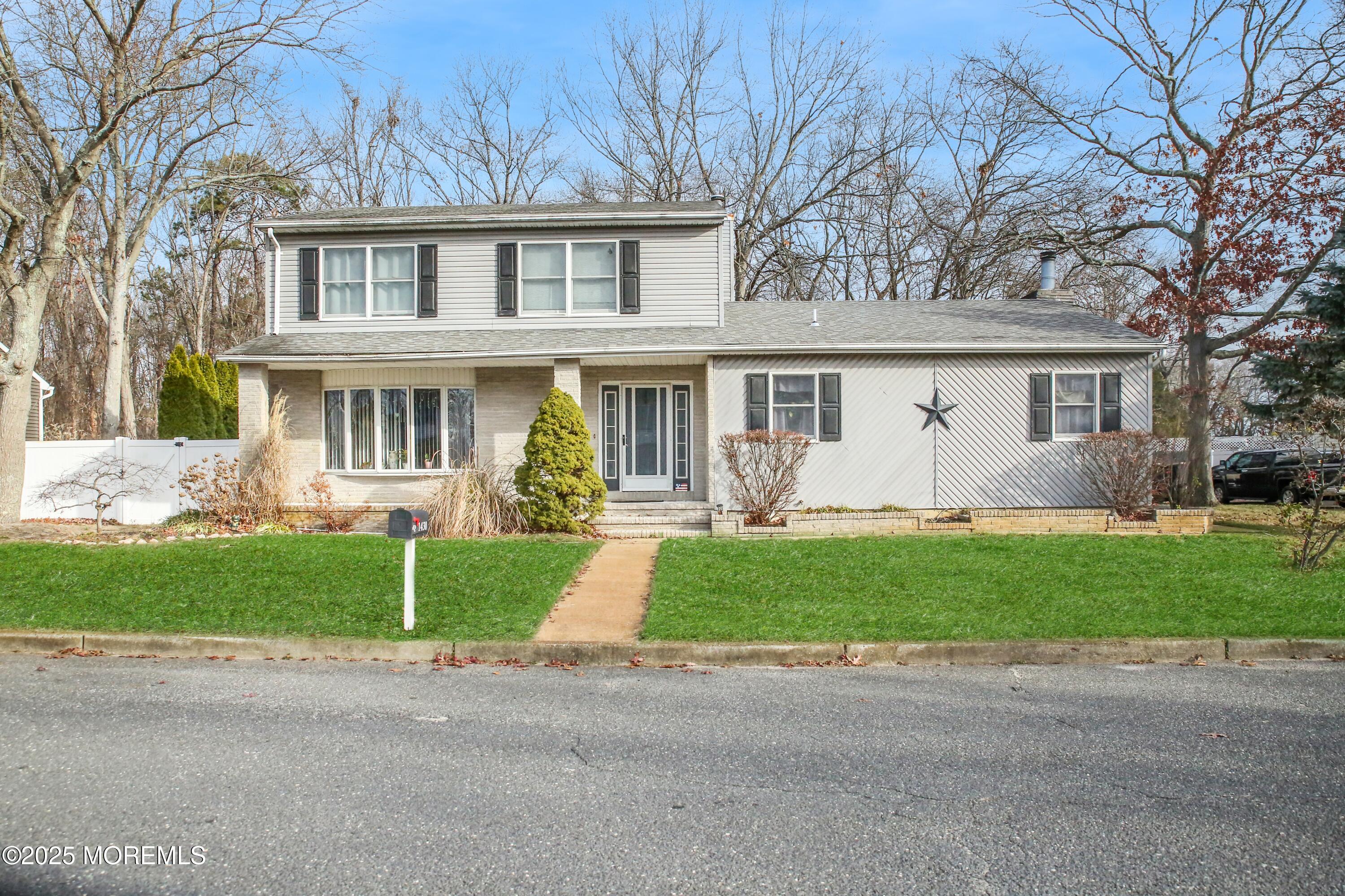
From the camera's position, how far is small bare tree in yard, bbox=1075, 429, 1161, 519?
15.0m

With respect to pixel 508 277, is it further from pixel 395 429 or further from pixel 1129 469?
pixel 1129 469

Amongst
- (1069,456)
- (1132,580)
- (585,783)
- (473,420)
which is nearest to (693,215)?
(473,420)

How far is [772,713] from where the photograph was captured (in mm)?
6156

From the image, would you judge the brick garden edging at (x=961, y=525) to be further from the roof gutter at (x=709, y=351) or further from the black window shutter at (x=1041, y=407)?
the roof gutter at (x=709, y=351)

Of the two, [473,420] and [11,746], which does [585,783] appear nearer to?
[11,746]

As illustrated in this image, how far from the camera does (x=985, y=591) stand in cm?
982

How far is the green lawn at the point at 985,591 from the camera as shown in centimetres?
821

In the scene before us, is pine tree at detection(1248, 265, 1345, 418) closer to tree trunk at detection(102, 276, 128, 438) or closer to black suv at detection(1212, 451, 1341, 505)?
black suv at detection(1212, 451, 1341, 505)

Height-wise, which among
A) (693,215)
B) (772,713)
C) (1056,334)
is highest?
(693,215)

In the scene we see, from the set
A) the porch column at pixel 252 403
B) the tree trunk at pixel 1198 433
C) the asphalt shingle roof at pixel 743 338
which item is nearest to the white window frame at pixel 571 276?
the asphalt shingle roof at pixel 743 338

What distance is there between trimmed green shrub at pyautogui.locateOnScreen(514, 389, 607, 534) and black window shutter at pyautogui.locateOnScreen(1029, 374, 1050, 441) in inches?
302

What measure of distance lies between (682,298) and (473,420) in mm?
4443

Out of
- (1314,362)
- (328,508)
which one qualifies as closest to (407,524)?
(328,508)

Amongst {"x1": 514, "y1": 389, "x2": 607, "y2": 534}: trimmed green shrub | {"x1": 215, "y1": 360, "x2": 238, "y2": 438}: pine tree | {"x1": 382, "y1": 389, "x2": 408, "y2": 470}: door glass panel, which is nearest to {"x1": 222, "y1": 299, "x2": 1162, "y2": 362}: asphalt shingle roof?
{"x1": 382, "y1": 389, "x2": 408, "y2": 470}: door glass panel
